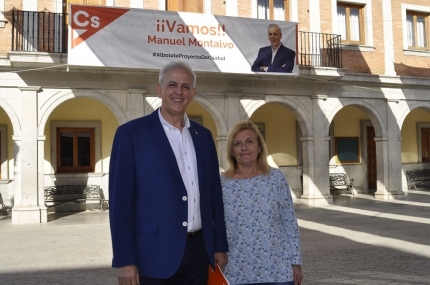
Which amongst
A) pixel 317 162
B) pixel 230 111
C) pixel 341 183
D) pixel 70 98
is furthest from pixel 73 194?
pixel 341 183

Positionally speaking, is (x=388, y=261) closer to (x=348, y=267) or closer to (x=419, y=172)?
(x=348, y=267)

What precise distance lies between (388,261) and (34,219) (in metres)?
8.73

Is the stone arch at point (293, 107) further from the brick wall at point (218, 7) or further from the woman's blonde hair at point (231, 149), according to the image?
the woman's blonde hair at point (231, 149)

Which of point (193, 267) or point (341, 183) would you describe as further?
point (341, 183)

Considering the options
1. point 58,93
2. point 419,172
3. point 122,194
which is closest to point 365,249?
point 122,194

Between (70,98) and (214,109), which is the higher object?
(70,98)

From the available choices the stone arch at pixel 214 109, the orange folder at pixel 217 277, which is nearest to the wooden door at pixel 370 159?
the stone arch at pixel 214 109

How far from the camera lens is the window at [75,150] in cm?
1541

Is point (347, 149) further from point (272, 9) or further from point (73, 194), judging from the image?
point (73, 194)

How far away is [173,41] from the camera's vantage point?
12.9 meters

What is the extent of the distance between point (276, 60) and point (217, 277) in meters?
11.4

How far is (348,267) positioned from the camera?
6535 mm

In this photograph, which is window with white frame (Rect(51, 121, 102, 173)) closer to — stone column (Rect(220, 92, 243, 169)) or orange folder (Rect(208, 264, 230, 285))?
stone column (Rect(220, 92, 243, 169))

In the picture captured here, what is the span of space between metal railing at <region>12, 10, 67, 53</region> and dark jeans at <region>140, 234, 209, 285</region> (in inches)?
427
